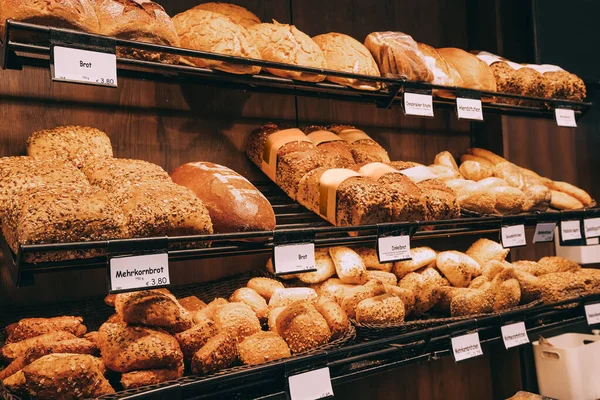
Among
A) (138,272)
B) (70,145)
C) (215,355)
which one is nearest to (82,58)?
(70,145)

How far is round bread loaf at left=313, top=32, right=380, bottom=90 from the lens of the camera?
2004 millimetres

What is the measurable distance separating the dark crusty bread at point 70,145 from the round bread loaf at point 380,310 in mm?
833

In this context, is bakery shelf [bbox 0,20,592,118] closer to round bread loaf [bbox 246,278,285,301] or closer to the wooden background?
the wooden background

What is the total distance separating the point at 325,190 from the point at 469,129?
130cm

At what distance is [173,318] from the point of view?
4.46 feet

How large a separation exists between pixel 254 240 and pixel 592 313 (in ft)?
4.81

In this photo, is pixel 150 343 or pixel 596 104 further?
pixel 596 104

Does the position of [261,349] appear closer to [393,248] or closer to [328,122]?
[393,248]

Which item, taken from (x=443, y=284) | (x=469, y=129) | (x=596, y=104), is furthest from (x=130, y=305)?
(x=596, y=104)

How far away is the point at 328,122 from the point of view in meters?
2.38

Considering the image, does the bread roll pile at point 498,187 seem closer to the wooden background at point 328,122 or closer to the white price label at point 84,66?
the wooden background at point 328,122

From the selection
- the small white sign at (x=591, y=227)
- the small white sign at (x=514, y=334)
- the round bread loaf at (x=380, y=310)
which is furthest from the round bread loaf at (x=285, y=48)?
the small white sign at (x=591, y=227)

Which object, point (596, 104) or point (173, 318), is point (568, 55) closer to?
point (596, 104)

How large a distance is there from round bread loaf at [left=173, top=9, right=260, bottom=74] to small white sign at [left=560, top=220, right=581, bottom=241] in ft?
4.41
